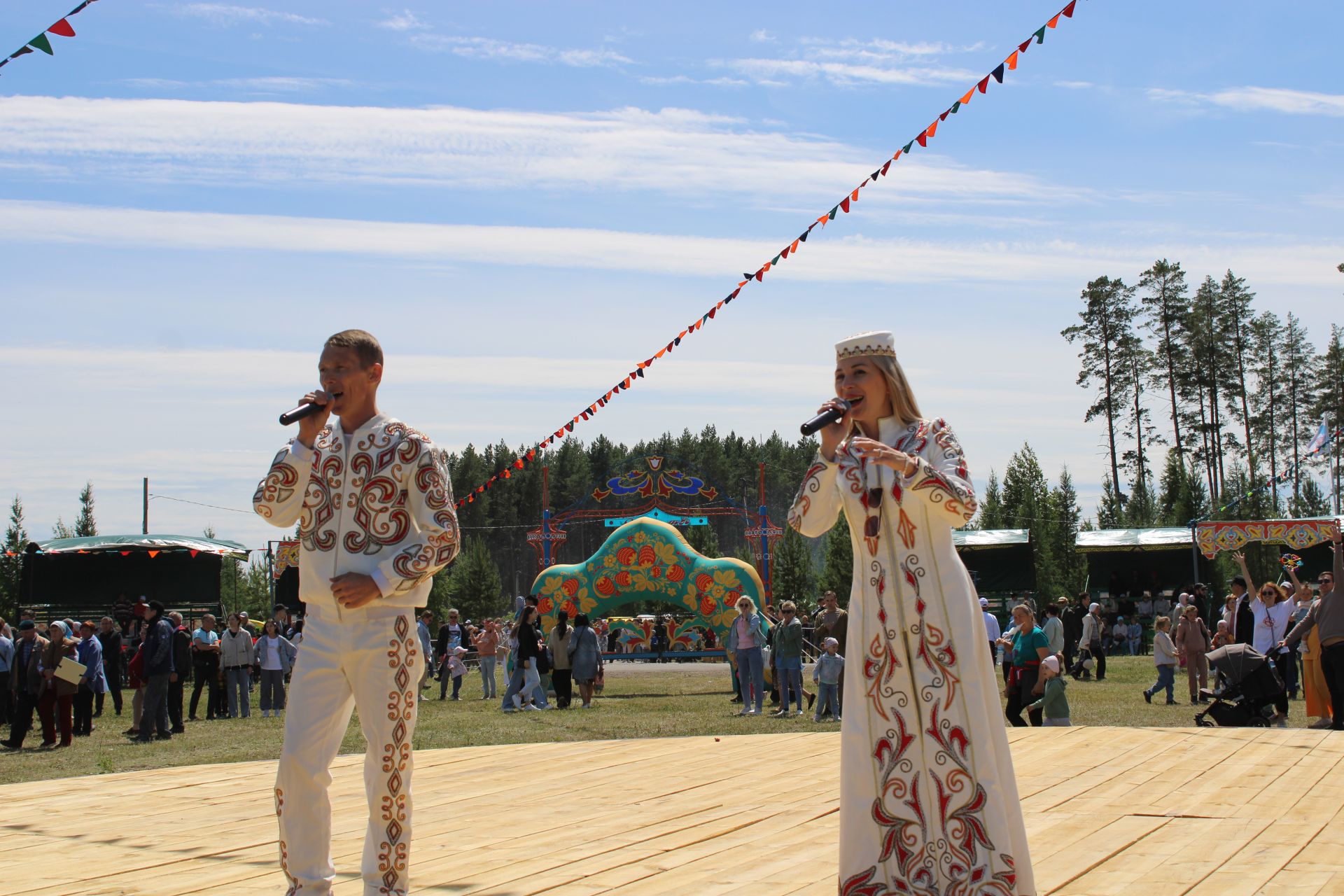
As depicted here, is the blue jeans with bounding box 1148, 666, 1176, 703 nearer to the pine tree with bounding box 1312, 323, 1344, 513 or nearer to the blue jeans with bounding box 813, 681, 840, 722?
the blue jeans with bounding box 813, 681, 840, 722

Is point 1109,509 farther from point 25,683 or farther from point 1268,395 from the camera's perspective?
point 25,683

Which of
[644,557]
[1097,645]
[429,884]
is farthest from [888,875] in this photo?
[644,557]

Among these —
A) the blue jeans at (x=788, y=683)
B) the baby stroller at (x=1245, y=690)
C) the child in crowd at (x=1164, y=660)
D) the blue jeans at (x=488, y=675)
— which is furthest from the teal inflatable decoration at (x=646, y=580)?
the baby stroller at (x=1245, y=690)

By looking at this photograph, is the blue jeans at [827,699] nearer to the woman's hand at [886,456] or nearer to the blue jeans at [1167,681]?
the blue jeans at [1167,681]

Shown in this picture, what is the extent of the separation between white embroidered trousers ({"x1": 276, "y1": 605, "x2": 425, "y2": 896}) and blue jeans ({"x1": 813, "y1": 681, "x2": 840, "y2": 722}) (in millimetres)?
10723

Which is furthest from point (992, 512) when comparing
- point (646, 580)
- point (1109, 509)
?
point (646, 580)

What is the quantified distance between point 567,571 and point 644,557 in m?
1.74

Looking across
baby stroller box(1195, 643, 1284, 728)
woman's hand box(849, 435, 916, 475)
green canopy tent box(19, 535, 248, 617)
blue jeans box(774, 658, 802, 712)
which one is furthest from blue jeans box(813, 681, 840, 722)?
green canopy tent box(19, 535, 248, 617)

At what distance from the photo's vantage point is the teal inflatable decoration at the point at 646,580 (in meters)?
24.8

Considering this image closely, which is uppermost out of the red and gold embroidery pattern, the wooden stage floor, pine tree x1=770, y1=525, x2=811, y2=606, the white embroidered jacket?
pine tree x1=770, y1=525, x2=811, y2=606

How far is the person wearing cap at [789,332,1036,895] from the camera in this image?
3.67 meters

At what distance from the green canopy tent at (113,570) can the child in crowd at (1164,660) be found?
20230 millimetres

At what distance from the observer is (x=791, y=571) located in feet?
184

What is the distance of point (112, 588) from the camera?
28.6 metres
